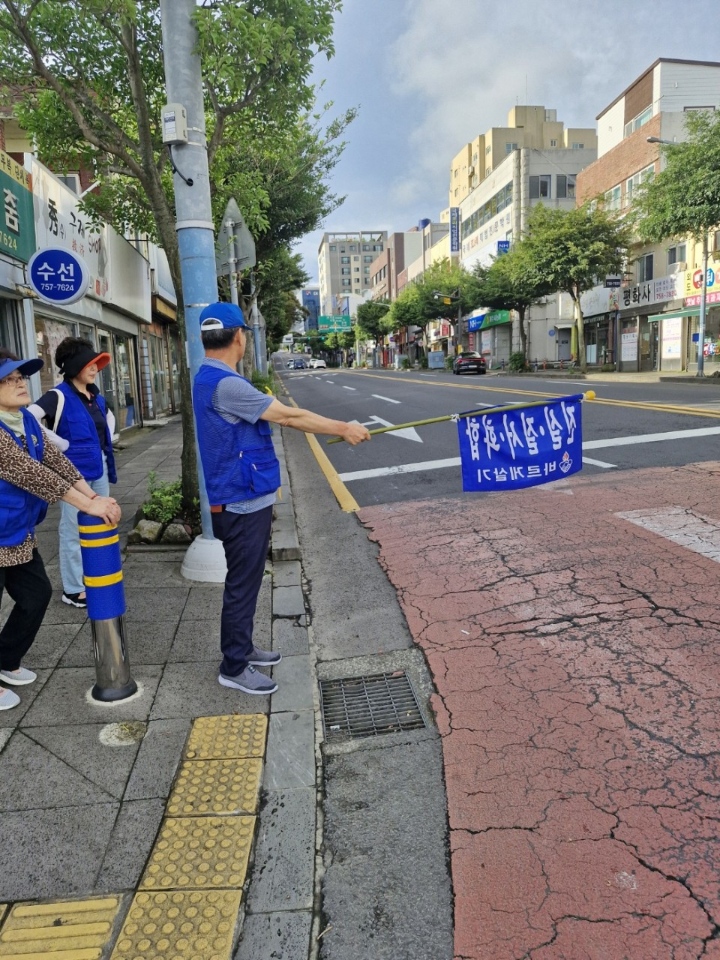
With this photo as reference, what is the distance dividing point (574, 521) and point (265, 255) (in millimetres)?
18011

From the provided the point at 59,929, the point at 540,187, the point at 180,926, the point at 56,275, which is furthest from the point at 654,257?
the point at 59,929

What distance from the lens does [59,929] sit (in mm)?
2076

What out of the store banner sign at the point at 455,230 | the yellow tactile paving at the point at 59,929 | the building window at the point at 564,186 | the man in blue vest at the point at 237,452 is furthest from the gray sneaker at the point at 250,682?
the store banner sign at the point at 455,230

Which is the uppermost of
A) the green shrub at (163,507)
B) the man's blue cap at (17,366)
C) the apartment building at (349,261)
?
the apartment building at (349,261)

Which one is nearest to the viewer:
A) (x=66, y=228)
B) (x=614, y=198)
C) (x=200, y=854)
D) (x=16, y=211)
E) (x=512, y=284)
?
(x=200, y=854)

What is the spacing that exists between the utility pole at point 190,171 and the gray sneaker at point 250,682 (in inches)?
62.6

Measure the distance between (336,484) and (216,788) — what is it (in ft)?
20.9

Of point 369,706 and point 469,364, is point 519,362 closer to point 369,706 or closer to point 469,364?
point 469,364

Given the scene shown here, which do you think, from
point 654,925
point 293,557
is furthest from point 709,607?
point 293,557

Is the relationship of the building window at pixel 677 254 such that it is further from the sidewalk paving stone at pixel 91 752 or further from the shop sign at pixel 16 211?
the sidewalk paving stone at pixel 91 752

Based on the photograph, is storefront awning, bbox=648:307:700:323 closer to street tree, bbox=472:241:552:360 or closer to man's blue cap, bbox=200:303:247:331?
street tree, bbox=472:241:552:360

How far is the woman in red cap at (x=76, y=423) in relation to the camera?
173 inches

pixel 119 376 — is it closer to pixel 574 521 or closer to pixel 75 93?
pixel 75 93

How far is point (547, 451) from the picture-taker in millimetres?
4543
